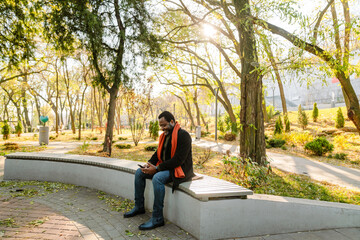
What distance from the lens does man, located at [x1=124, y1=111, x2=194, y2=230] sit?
313cm

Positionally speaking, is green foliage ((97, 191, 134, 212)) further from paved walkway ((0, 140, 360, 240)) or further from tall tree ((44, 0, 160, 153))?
tall tree ((44, 0, 160, 153))

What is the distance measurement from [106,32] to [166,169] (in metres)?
6.12

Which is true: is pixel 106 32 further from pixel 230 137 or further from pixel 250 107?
pixel 230 137

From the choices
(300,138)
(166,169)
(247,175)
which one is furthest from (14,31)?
(300,138)

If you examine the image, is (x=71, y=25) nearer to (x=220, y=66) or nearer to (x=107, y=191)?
(x=107, y=191)

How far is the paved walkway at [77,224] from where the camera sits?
2830mm

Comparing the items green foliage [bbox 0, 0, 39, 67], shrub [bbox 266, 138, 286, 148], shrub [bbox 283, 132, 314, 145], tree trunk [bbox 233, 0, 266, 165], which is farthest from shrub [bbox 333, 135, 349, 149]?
green foliage [bbox 0, 0, 39, 67]

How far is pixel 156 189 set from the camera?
3152mm

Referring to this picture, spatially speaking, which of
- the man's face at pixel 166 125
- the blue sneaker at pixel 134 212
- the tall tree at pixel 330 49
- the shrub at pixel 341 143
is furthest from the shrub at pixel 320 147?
the blue sneaker at pixel 134 212

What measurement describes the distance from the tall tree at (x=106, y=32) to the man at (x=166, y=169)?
4.95 metres

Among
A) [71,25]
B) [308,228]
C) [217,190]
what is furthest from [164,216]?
[71,25]

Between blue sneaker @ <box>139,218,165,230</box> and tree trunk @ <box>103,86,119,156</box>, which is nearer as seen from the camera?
blue sneaker @ <box>139,218,165,230</box>

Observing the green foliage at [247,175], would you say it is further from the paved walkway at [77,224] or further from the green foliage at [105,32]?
the green foliage at [105,32]

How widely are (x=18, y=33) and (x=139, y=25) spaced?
3.58m
